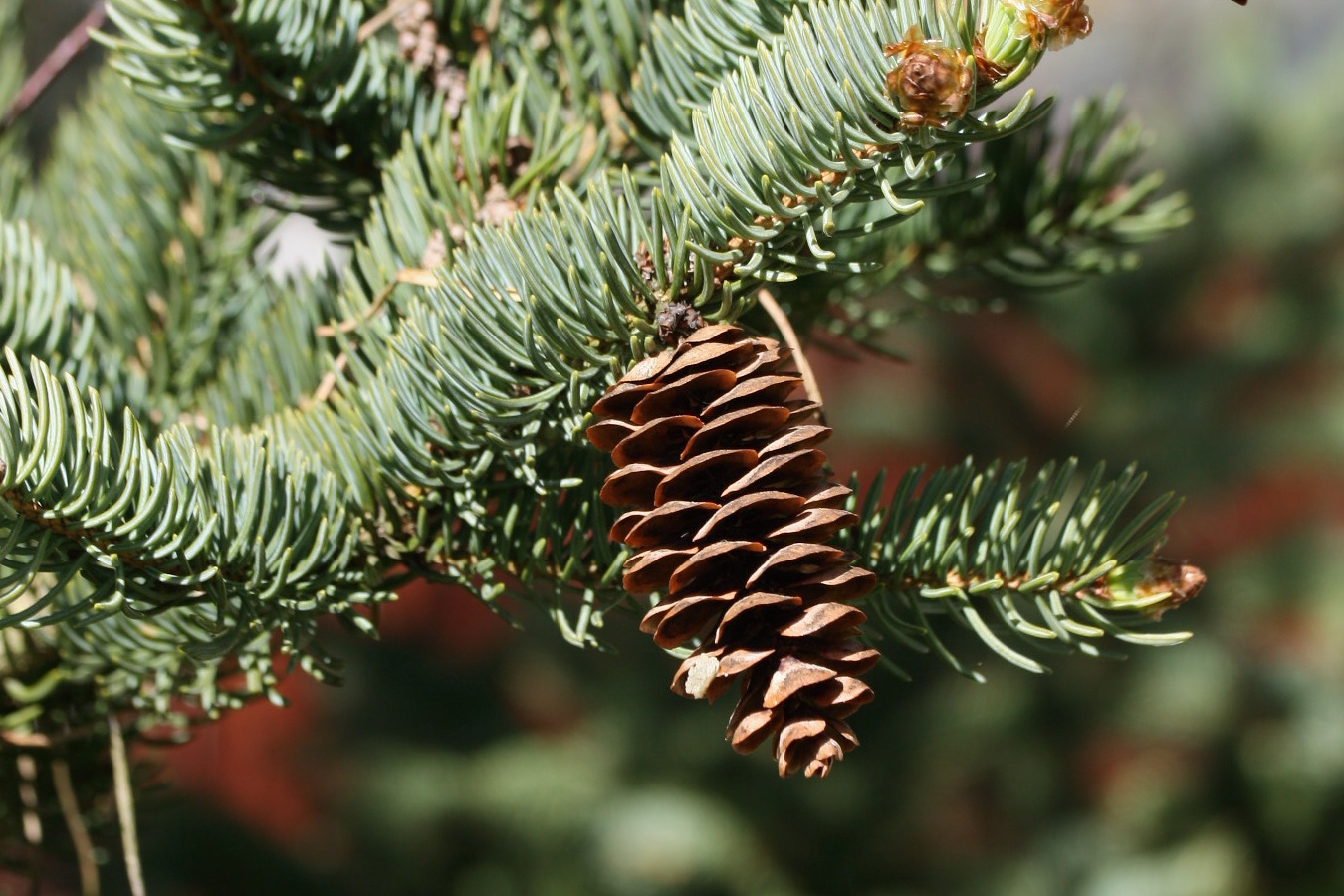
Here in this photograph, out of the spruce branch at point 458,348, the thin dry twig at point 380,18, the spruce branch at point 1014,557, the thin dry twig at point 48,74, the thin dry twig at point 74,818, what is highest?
the thin dry twig at point 48,74

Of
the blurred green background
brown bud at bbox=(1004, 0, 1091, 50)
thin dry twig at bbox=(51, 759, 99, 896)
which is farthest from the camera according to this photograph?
the blurred green background

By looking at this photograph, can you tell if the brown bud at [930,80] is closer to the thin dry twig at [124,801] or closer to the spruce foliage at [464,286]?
the spruce foliage at [464,286]

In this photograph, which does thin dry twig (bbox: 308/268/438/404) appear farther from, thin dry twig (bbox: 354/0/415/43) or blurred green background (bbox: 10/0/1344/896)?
blurred green background (bbox: 10/0/1344/896)

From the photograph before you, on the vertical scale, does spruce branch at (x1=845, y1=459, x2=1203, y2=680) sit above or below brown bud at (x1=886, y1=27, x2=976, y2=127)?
below

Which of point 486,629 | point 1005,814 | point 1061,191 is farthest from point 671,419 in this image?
point 486,629

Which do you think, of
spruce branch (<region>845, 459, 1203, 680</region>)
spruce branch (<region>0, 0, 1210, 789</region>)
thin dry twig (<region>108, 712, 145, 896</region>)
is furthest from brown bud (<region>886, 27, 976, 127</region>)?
thin dry twig (<region>108, 712, 145, 896</region>)

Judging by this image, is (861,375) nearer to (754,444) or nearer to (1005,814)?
(1005,814)

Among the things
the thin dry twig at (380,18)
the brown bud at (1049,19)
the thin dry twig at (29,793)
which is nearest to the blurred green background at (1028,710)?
the thin dry twig at (29,793)
